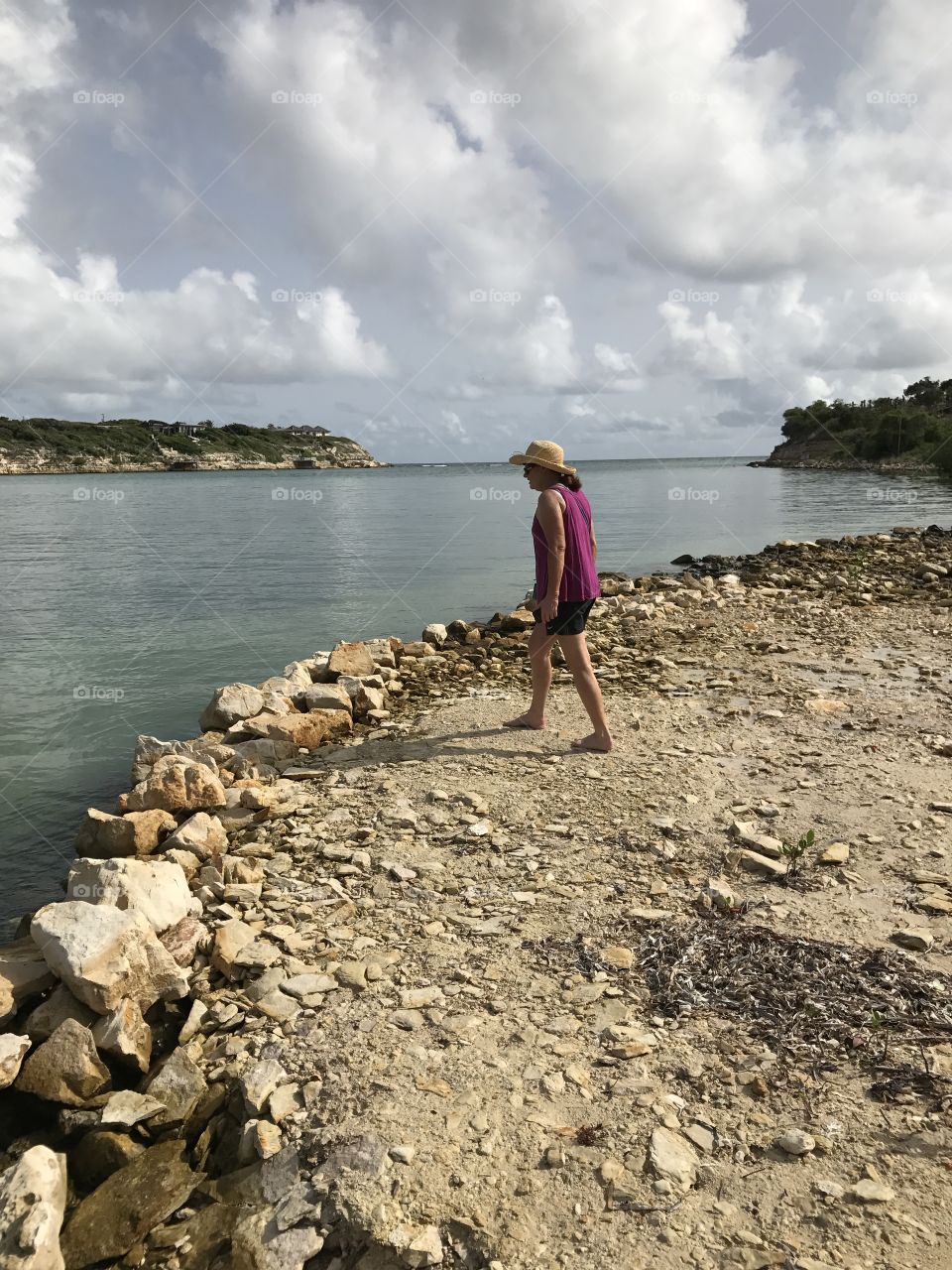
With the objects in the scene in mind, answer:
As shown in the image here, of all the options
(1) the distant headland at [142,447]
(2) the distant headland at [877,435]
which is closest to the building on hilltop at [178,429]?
(1) the distant headland at [142,447]

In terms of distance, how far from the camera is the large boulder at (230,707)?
8.61m

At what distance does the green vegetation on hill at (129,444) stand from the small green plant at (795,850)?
109m

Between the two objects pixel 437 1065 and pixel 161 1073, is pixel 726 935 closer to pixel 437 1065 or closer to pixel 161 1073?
pixel 437 1065

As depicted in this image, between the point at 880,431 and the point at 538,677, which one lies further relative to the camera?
the point at 880,431

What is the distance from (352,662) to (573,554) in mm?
3817

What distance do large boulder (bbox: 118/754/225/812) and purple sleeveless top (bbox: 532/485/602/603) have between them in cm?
292

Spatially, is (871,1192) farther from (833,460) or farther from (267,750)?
(833,460)

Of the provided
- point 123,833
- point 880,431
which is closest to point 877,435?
point 880,431

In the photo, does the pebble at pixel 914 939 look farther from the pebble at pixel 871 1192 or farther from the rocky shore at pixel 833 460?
the rocky shore at pixel 833 460

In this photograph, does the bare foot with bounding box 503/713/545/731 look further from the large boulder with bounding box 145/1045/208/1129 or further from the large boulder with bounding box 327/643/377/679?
the large boulder with bounding box 145/1045/208/1129

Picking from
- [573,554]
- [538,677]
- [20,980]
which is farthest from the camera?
[538,677]

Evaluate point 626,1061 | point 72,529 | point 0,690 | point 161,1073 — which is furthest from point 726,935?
point 72,529

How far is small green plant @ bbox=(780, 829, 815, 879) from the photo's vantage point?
477 cm

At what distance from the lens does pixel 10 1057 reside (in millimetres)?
3527
